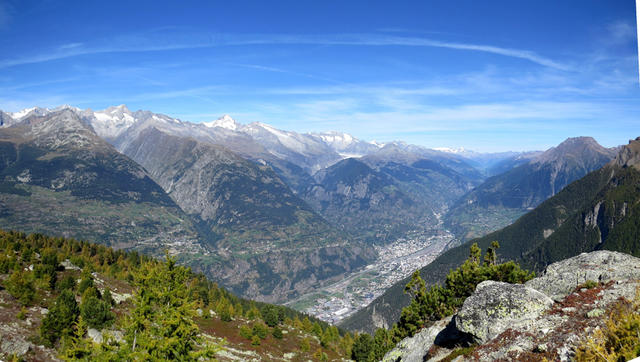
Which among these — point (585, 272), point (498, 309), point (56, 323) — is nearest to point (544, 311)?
point (498, 309)

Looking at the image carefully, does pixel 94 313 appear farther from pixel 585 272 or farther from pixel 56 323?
pixel 585 272

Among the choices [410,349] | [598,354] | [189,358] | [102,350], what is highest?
[598,354]

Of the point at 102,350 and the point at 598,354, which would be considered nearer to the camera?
the point at 598,354

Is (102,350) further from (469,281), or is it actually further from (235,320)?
(235,320)

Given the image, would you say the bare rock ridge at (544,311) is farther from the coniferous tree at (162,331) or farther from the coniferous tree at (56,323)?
the coniferous tree at (56,323)

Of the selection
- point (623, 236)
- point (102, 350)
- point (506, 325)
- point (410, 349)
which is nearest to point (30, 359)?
point (102, 350)

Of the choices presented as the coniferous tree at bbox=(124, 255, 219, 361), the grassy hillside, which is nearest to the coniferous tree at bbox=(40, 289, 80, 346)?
the grassy hillside

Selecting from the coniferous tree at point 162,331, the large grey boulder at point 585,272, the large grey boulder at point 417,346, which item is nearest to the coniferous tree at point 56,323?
the coniferous tree at point 162,331
